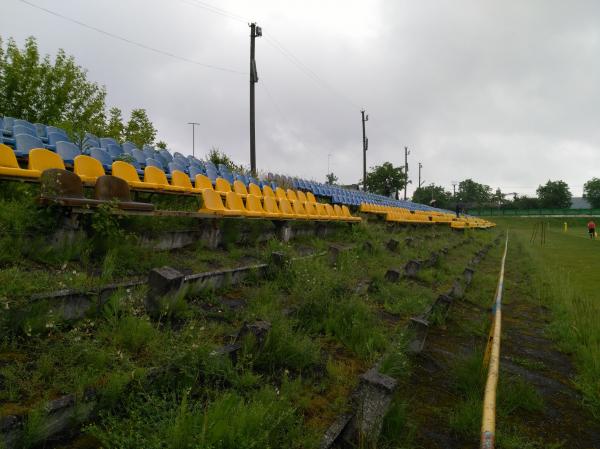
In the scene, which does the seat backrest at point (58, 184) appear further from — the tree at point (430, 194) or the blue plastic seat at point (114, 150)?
the tree at point (430, 194)

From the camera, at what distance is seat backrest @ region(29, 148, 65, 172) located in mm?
4992

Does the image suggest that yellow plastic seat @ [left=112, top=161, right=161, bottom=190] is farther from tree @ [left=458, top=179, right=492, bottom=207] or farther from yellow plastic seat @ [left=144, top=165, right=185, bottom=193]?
tree @ [left=458, top=179, right=492, bottom=207]

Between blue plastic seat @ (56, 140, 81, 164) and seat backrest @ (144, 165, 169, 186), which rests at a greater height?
blue plastic seat @ (56, 140, 81, 164)

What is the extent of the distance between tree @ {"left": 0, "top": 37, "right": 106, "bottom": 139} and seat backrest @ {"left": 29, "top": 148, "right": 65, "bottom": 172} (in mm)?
18399

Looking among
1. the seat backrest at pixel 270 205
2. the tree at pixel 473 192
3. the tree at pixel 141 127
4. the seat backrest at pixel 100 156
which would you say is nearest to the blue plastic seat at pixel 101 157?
the seat backrest at pixel 100 156

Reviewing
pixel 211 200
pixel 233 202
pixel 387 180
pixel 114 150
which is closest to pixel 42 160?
pixel 211 200

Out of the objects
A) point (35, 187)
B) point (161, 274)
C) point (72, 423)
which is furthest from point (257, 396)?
point (35, 187)

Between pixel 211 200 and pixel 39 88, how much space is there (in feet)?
78.4

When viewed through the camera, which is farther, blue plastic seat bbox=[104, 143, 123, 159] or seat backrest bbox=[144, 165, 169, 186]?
blue plastic seat bbox=[104, 143, 123, 159]

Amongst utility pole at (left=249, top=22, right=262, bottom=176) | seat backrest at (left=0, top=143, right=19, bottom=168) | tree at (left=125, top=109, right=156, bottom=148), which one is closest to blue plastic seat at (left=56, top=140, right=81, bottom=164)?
seat backrest at (left=0, top=143, right=19, bottom=168)

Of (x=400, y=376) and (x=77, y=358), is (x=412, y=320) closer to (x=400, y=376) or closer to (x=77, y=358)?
(x=400, y=376)

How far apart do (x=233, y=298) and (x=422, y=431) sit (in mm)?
2061

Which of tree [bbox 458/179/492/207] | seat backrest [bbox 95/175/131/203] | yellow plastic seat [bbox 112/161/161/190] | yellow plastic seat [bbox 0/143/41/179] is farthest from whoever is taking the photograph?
tree [bbox 458/179/492/207]

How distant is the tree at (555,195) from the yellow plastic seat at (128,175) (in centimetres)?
11967
